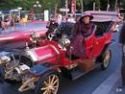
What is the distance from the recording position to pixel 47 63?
23.8 feet

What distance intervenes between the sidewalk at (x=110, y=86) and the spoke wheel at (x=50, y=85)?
944mm

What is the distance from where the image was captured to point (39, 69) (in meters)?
6.96

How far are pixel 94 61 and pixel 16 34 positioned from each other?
4759mm

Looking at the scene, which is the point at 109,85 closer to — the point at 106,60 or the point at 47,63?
the point at 47,63

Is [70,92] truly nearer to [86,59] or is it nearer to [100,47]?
[86,59]

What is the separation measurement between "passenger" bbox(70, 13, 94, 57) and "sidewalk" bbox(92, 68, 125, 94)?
0.79 meters

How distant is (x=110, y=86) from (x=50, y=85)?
151 centimetres

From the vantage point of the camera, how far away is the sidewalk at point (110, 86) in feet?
24.5

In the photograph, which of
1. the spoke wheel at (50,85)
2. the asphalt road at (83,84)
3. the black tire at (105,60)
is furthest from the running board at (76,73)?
the black tire at (105,60)

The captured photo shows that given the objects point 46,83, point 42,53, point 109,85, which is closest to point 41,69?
point 46,83

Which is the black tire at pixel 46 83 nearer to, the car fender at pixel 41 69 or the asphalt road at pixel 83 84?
the car fender at pixel 41 69

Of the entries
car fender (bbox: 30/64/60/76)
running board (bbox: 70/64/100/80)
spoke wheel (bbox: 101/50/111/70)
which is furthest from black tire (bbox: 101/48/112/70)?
car fender (bbox: 30/64/60/76)

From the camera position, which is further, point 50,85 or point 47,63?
point 47,63

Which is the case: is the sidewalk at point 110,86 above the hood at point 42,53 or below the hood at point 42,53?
below
